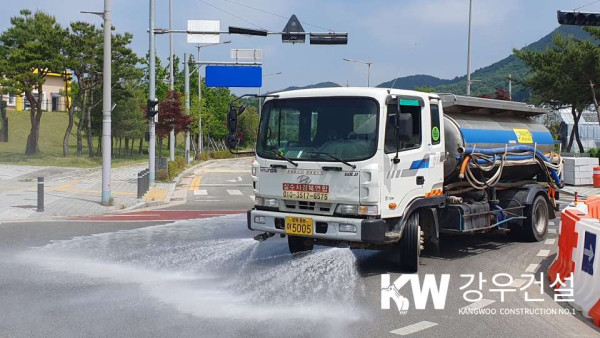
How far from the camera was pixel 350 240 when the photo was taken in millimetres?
8258

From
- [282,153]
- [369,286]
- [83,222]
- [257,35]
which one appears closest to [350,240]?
[369,286]

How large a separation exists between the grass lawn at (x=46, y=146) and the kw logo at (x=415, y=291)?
35.7 meters

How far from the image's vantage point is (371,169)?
8.18 metres

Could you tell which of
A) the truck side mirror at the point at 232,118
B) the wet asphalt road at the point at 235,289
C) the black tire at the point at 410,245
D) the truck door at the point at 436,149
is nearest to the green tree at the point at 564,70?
the wet asphalt road at the point at 235,289

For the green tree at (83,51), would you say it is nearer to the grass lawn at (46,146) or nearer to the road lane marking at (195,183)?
the grass lawn at (46,146)

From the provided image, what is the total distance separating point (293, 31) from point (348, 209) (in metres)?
14.9

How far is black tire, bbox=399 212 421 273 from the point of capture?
8.70m

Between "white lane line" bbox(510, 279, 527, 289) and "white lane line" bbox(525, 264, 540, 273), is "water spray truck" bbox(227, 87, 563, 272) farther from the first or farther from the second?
"white lane line" bbox(510, 279, 527, 289)

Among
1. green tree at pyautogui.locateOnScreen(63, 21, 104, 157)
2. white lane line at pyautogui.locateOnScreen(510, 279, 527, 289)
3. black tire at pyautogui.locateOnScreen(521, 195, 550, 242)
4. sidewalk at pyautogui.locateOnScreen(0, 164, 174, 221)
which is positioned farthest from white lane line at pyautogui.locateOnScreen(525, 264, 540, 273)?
green tree at pyautogui.locateOnScreen(63, 21, 104, 157)

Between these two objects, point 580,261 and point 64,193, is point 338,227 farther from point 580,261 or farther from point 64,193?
point 64,193

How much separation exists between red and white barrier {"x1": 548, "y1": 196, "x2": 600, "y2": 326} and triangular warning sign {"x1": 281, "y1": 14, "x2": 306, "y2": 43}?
48.1 ft

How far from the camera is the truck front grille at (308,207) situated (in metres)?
8.47

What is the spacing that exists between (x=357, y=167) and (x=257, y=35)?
14.8 meters

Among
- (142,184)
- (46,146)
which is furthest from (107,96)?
(46,146)
